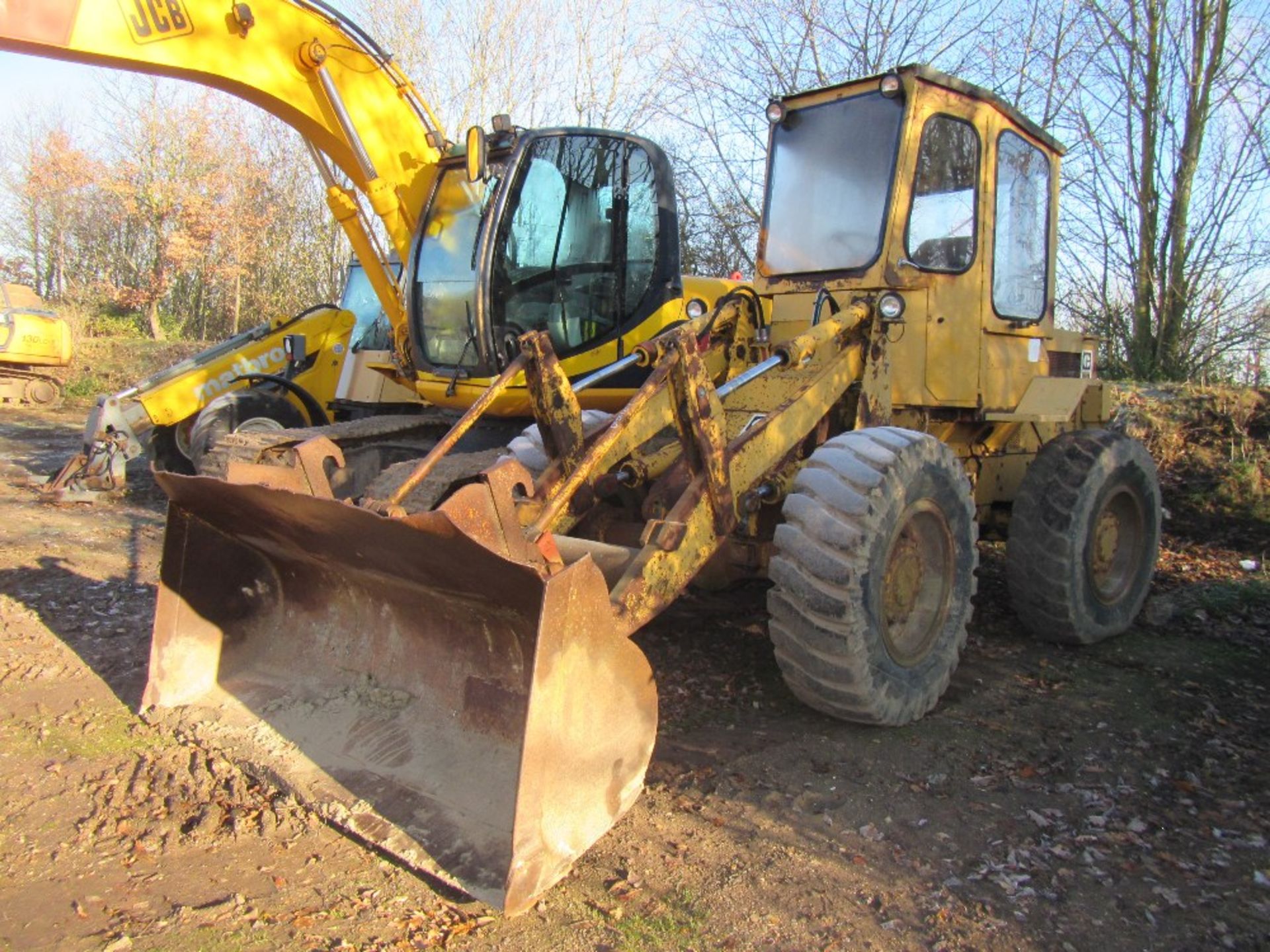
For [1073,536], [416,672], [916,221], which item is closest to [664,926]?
[416,672]

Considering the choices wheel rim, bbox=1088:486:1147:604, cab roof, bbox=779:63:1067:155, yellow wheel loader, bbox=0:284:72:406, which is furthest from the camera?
yellow wheel loader, bbox=0:284:72:406

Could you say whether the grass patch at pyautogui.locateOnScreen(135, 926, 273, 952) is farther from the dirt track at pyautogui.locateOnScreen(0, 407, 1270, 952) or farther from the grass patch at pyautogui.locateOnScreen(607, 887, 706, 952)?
the grass patch at pyautogui.locateOnScreen(607, 887, 706, 952)

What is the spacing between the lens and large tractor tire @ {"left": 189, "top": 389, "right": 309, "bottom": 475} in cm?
795

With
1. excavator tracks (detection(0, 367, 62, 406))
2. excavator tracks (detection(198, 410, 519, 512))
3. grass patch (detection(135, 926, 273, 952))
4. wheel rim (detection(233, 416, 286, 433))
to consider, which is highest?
excavator tracks (detection(0, 367, 62, 406))

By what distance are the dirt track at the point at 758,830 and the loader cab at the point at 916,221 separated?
5.59 ft

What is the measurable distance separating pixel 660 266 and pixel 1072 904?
16.1 ft

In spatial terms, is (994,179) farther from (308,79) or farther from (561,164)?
(308,79)

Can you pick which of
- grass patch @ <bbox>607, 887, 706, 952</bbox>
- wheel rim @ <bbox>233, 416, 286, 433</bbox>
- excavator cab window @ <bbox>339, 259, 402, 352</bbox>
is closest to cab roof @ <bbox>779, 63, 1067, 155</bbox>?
grass patch @ <bbox>607, 887, 706, 952</bbox>

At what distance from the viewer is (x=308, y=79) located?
700cm

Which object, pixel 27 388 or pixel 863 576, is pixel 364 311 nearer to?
pixel 863 576

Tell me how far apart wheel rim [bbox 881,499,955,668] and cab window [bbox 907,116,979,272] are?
1412mm

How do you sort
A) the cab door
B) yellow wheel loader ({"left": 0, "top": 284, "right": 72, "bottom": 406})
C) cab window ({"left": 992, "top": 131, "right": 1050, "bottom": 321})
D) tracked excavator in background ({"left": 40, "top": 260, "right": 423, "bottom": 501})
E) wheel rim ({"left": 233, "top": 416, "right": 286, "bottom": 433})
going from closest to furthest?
the cab door → cab window ({"left": 992, "top": 131, "right": 1050, "bottom": 321}) → wheel rim ({"left": 233, "top": 416, "right": 286, "bottom": 433}) → tracked excavator in background ({"left": 40, "top": 260, "right": 423, "bottom": 501}) → yellow wheel loader ({"left": 0, "top": 284, "right": 72, "bottom": 406})

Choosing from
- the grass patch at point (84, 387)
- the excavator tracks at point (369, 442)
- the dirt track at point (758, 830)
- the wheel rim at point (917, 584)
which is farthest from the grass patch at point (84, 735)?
the grass patch at point (84, 387)

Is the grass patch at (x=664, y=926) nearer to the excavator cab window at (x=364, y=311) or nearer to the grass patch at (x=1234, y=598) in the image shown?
the grass patch at (x=1234, y=598)
